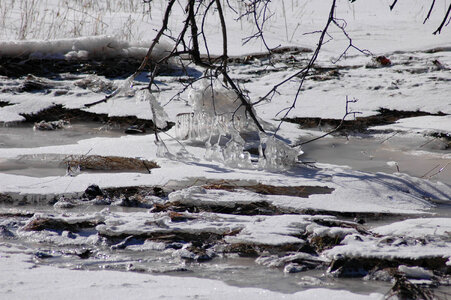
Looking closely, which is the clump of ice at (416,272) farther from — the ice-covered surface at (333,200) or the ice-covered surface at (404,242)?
the ice-covered surface at (333,200)

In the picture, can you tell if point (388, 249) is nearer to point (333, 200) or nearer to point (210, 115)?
point (333, 200)

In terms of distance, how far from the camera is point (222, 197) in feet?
9.41

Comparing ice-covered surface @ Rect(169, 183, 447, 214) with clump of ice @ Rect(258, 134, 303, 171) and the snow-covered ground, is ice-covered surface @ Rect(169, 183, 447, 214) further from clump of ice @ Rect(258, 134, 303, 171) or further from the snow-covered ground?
clump of ice @ Rect(258, 134, 303, 171)

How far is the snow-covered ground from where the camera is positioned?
1.99 metres

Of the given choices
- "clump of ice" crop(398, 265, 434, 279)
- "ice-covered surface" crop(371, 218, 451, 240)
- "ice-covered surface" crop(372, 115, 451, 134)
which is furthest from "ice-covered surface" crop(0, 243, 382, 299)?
"ice-covered surface" crop(372, 115, 451, 134)

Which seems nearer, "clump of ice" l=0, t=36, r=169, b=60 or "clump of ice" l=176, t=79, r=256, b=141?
"clump of ice" l=176, t=79, r=256, b=141

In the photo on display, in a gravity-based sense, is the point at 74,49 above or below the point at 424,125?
above

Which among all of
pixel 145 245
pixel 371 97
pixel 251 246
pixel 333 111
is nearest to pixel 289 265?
pixel 251 246

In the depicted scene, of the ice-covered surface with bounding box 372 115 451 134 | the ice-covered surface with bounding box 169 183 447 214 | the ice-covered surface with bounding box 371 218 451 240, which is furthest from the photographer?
the ice-covered surface with bounding box 372 115 451 134

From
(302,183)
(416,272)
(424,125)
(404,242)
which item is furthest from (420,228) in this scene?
(424,125)

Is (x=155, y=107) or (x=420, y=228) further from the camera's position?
(x=155, y=107)

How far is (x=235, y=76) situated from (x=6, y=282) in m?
4.95

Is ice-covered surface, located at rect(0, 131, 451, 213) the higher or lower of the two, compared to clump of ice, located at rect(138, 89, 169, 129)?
lower

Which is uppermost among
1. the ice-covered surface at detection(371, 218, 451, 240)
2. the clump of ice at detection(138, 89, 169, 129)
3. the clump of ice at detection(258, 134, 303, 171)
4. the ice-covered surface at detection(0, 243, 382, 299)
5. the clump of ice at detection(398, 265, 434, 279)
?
the clump of ice at detection(138, 89, 169, 129)
